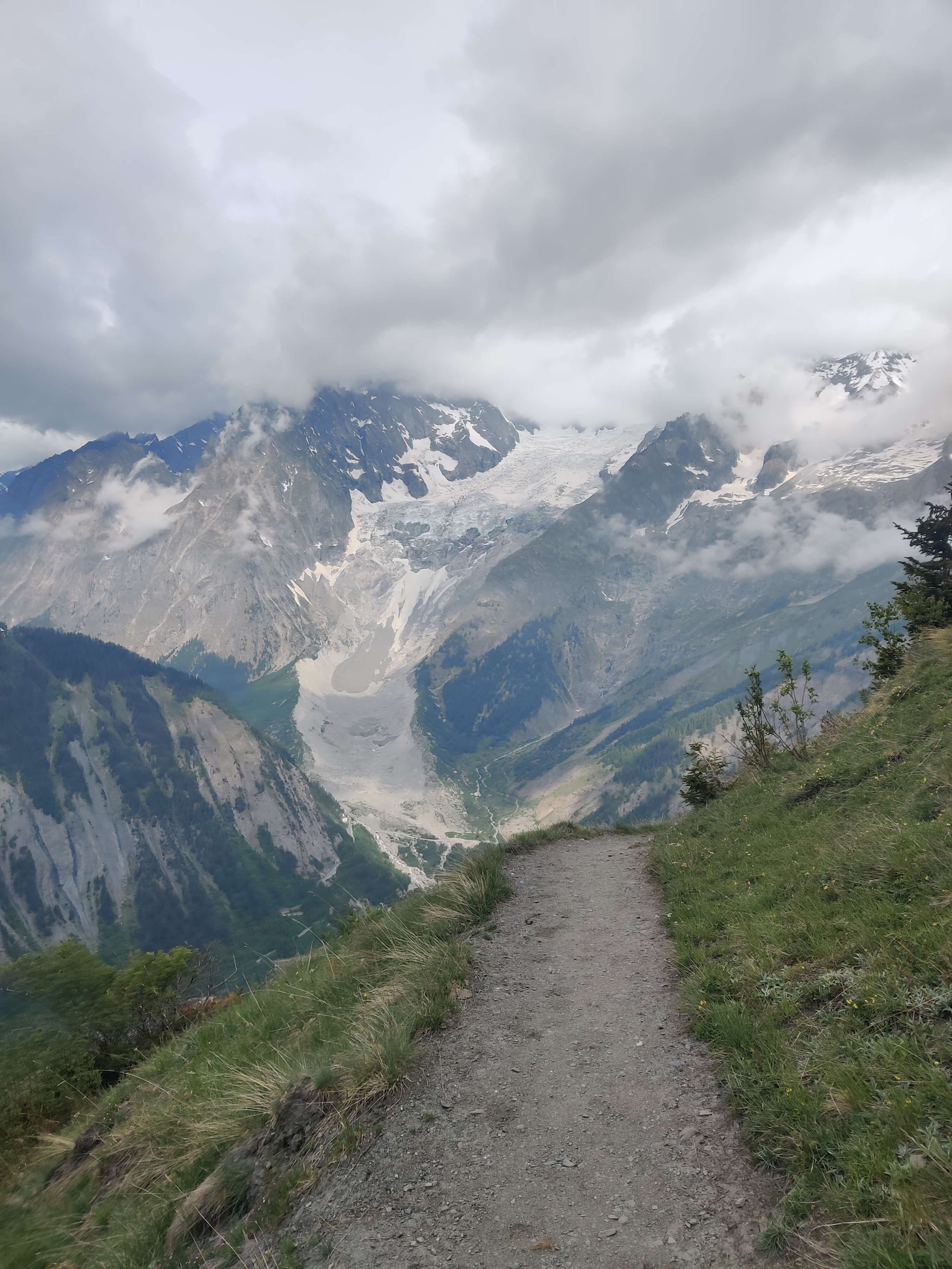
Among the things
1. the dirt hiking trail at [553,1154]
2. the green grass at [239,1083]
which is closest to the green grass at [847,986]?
the dirt hiking trail at [553,1154]

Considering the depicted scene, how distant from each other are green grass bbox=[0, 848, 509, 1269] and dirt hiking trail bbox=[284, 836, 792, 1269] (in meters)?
0.58

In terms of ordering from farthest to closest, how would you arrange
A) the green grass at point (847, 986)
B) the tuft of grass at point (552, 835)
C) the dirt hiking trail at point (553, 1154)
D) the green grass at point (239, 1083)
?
the tuft of grass at point (552, 835), the green grass at point (239, 1083), the dirt hiking trail at point (553, 1154), the green grass at point (847, 986)

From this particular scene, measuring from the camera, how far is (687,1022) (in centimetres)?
902

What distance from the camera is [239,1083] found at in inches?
363

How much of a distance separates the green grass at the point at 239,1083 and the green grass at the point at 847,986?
176 inches

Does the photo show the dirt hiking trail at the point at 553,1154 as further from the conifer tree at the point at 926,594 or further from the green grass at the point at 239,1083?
the conifer tree at the point at 926,594

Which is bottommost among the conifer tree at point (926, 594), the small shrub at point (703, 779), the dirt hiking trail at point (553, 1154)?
the small shrub at point (703, 779)

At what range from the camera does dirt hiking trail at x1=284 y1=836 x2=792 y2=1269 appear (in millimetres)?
5555

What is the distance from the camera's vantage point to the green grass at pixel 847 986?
4.68 metres

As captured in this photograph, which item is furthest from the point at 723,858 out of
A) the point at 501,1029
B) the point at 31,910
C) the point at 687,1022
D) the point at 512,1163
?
the point at 31,910

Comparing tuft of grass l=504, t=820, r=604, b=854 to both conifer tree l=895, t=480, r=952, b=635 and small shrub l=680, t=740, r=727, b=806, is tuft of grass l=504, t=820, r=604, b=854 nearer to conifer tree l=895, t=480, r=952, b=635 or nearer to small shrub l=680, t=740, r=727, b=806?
small shrub l=680, t=740, r=727, b=806

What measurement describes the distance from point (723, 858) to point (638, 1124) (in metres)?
9.80

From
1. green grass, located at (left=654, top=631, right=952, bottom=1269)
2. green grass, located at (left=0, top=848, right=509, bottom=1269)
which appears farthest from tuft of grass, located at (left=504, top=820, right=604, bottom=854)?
green grass, located at (left=0, top=848, right=509, bottom=1269)

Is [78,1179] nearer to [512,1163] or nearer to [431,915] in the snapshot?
[431,915]
